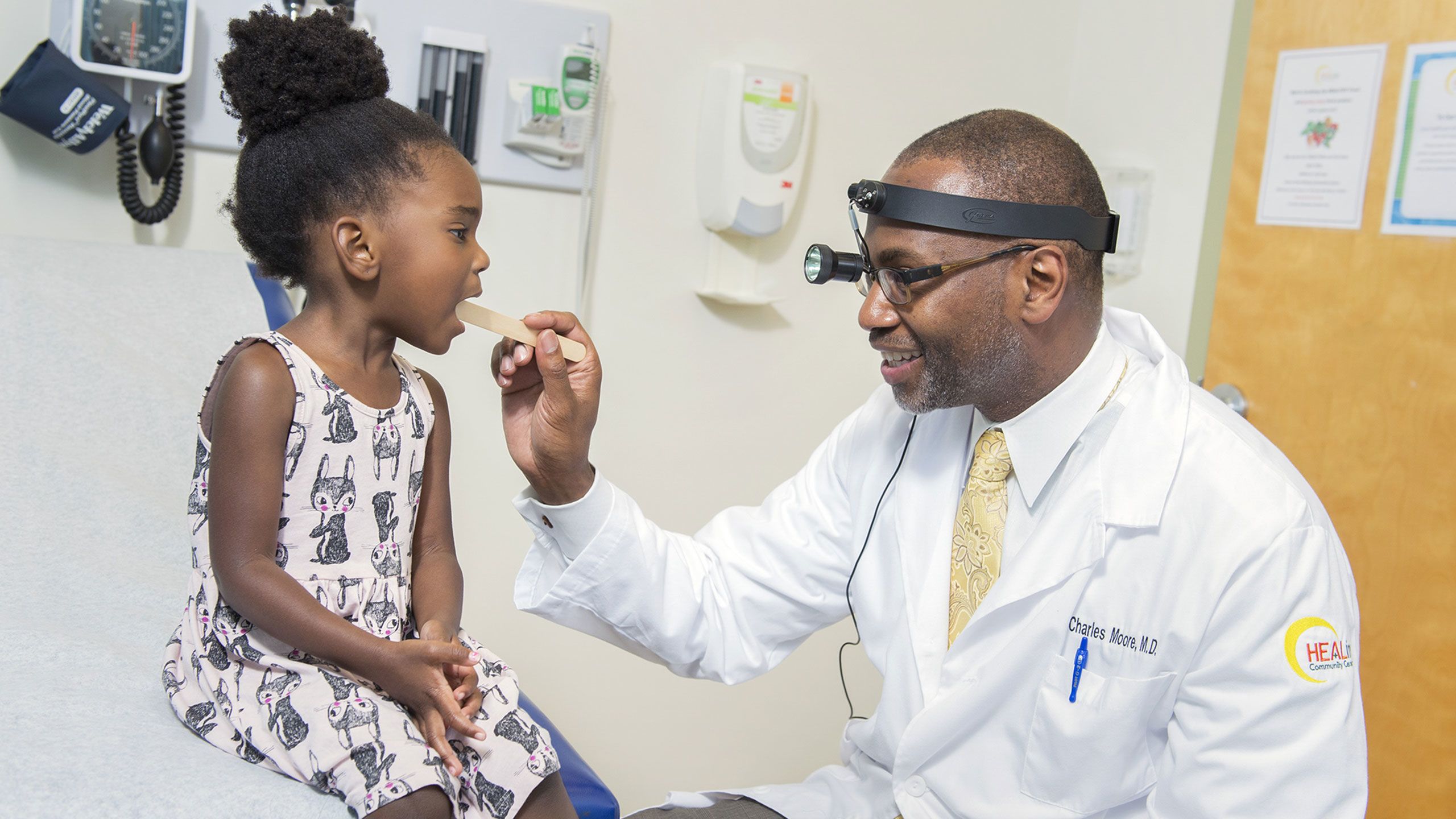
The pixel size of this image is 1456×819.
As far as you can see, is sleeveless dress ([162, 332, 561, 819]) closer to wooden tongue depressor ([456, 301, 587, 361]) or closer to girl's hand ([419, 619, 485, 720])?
girl's hand ([419, 619, 485, 720])

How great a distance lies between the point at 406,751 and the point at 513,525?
3.31 feet

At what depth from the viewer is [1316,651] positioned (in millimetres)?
1067

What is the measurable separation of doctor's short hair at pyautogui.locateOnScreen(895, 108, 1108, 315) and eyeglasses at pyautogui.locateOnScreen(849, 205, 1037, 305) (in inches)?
2.4

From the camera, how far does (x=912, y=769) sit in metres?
1.24

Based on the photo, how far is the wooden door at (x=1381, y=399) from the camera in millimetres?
1738

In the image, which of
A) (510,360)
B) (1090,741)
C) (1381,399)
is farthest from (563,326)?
(1381,399)

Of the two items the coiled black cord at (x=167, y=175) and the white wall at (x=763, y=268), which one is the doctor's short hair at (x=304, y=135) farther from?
the white wall at (x=763, y=268)

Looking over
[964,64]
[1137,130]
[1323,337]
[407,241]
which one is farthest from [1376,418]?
[407,241]

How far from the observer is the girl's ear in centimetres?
112

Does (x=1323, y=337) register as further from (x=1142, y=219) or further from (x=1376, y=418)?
(x=1142, y=219)

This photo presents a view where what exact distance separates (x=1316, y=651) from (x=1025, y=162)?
583 mm

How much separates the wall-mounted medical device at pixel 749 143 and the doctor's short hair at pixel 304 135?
0.91 metres

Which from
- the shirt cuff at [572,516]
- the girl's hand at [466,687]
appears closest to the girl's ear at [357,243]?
the shirt cuff at [572,516]

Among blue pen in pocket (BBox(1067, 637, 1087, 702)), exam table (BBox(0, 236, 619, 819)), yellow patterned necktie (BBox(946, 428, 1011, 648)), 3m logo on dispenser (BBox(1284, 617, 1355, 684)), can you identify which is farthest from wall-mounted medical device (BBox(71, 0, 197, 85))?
3m logo on dispenser (BBox(1284, 617, 1355, 684))
